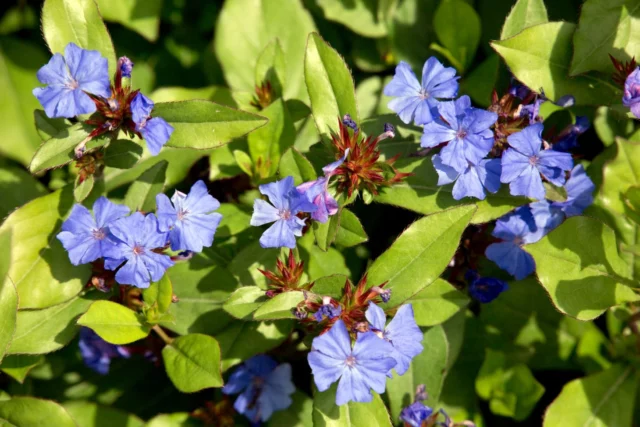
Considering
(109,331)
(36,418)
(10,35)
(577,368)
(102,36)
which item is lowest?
(577,368)

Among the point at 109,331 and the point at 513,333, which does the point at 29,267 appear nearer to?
the point at 109,331

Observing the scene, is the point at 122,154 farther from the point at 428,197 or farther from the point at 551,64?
the point at 551,64

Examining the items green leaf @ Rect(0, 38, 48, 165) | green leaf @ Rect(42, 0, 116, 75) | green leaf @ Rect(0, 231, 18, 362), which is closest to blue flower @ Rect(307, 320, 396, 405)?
green leaf @ Rect(0, 231, 18, 362)

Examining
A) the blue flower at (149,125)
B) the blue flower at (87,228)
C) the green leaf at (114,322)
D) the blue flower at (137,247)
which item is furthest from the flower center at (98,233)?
the blue flower at (149,125)

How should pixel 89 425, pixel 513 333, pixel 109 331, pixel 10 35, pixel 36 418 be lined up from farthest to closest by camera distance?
pixel 10 35, pixel 513 333, pixel 89 425, pixel 36 418, pixel 109 331

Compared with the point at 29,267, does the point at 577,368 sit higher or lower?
lower

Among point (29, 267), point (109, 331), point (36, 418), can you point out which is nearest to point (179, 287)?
point (109, 331)

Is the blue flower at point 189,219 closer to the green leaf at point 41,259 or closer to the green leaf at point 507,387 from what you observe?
the green leaf at point 41,259
